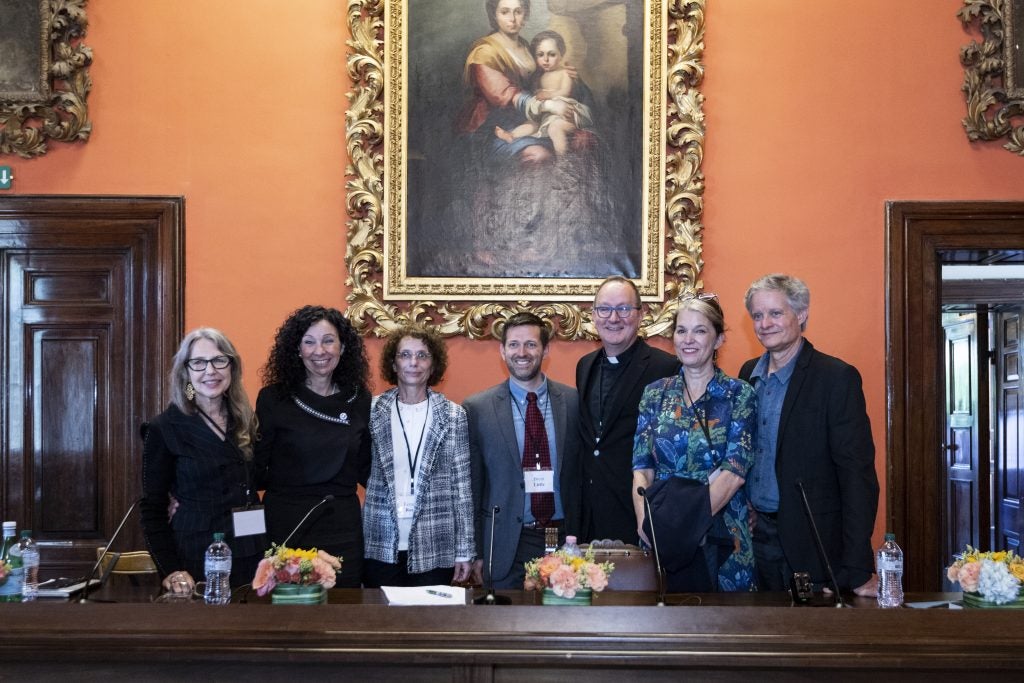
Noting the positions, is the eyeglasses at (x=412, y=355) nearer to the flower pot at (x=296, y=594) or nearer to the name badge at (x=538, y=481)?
the name badge at (x=538, y=481)

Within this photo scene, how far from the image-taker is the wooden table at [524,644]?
6.57 feet

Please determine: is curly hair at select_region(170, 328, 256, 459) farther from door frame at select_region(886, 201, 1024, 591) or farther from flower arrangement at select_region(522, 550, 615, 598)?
door frame at select_region(886, 201, 1024, 591)

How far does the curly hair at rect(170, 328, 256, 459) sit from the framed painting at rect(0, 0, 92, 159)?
1.94m

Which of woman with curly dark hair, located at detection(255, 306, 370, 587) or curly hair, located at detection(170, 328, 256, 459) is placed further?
woman with curly dark hair, located at detection(255, 306, 370, 587)

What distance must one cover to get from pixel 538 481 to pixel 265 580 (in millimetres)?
1277

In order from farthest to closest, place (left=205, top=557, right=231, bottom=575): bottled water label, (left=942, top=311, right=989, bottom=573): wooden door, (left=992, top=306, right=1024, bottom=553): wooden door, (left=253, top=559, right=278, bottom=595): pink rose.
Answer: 1. (left=942, top=311, right=989, bottom=573): wooden door
2. (left=992, top=306, right=1024, bottom=553): wooden door
3. (left=205, top=557, right=231, bottom=575): bottled water label
4. (left=253, top=559, right=278, bottom=595): pink rose

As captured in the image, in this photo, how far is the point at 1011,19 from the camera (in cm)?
452

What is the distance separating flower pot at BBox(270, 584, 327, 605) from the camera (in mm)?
2486

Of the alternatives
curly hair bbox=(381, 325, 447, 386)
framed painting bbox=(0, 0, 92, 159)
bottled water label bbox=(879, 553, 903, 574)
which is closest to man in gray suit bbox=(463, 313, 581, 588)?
curly hair bbox=(381, 325, 447, 386)

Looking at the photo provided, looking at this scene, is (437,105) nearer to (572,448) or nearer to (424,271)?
(424,271)

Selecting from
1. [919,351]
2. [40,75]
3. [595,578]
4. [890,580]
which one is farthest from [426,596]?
[40,75]

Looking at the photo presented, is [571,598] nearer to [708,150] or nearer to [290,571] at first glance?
[290,571]

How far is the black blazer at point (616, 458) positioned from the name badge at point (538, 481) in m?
0.13

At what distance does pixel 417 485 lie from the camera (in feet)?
11.5
